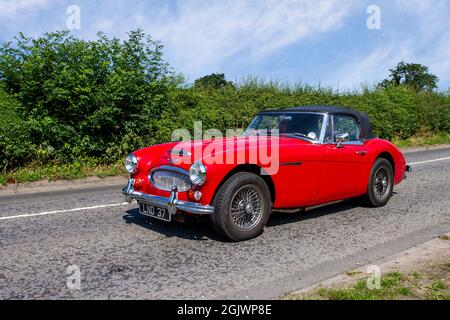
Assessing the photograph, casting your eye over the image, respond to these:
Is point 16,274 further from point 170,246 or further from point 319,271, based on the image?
point 319,271

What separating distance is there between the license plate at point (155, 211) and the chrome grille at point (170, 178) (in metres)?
0.25

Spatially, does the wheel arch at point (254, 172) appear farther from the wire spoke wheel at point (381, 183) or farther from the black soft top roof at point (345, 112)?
the wire spoke wheel at point (381, 183)

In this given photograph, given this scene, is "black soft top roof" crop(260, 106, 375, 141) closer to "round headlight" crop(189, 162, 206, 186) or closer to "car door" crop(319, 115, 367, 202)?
"car door" crop(319, 115, 367, 202)

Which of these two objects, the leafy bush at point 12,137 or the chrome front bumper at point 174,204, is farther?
the leafy bush at point 12,137

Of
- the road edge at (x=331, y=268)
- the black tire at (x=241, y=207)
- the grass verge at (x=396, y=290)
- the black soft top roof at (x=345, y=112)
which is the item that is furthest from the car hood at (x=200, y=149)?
the grass verge at (x=396, y=290)

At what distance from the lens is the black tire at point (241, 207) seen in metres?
4.70

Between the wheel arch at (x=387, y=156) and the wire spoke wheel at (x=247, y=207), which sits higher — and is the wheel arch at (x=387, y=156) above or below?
above

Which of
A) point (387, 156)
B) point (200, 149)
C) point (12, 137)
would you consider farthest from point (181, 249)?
point (12, 137)

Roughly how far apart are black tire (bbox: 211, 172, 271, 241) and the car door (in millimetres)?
1069

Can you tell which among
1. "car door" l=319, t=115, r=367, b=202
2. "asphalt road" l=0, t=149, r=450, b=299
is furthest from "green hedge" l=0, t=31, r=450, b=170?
"car door" l=319, t=115, r=367, b=202

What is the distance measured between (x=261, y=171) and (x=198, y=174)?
0.83m

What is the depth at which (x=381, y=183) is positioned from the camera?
22.5 ft

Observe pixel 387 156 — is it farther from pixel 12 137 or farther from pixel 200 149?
pixel 12 137

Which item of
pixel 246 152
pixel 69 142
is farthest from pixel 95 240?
pixel 69 142
